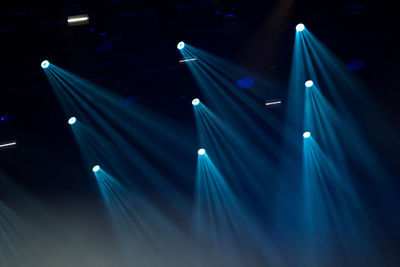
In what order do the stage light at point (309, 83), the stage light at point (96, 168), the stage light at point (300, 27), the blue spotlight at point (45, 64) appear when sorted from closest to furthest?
the blue spotlight at point (45, 64), the stage light at point (300, 27), the stage light at point (309, 83), the stage light at point (96, 168)

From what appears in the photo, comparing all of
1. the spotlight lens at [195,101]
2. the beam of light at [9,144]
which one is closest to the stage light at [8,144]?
the beam of light at [9,144]

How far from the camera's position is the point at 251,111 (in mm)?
4758

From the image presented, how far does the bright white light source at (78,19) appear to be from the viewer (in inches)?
141

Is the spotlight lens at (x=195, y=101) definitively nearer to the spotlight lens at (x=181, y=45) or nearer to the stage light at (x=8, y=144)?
the spotlight lens at (x=181, y=45)

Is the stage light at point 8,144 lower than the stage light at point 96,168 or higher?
higher

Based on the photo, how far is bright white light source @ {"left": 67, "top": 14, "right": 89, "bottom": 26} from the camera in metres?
3.58

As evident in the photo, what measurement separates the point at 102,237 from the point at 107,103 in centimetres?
168

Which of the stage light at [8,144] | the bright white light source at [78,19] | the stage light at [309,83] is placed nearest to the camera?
the bright white light source at [78,19]

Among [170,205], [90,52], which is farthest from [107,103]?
[170,205]

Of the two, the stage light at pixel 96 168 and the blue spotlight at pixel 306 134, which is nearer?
the stage light at pixel 96 168

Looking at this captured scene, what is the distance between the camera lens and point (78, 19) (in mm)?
3598

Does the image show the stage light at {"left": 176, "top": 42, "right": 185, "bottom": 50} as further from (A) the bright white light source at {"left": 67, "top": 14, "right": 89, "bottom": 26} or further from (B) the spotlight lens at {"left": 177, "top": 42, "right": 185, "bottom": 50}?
(A) the bright white light source at {"left": 67, "top": 14, "right": 89, "bottom": 26}

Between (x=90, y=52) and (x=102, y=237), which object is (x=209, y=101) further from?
(x=102, y=237)

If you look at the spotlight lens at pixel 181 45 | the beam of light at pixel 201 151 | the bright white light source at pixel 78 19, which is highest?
the bright white light source at pixel 78 19
